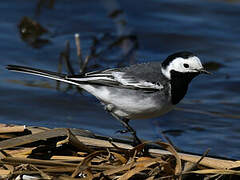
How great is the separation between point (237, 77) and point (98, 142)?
199 inches

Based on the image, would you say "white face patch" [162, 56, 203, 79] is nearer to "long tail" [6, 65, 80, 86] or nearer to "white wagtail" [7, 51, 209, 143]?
"white wagtail" [7, 51, 209, 143]

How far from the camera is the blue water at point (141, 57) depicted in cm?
849

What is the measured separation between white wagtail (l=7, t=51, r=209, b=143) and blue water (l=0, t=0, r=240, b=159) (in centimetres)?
138

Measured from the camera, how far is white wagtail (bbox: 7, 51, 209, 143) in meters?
6.57

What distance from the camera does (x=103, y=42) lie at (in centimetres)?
1173

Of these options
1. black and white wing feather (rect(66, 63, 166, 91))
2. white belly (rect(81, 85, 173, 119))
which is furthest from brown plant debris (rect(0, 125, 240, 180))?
black and white wing feather (rect(66, 63, 166, 91))

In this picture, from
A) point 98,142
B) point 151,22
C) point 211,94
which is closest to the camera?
point 98,142

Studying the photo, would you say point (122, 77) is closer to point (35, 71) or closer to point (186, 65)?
point (186, 65)

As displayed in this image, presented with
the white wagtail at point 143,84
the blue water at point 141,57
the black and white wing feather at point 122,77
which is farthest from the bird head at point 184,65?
the blue water at point 141,57

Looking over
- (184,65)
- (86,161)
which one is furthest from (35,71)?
(86,161)

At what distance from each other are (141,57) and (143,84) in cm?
448

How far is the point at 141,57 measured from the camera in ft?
36.6

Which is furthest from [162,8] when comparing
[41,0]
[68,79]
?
[68,79]

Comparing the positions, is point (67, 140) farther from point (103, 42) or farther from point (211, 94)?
point (103, 42)
